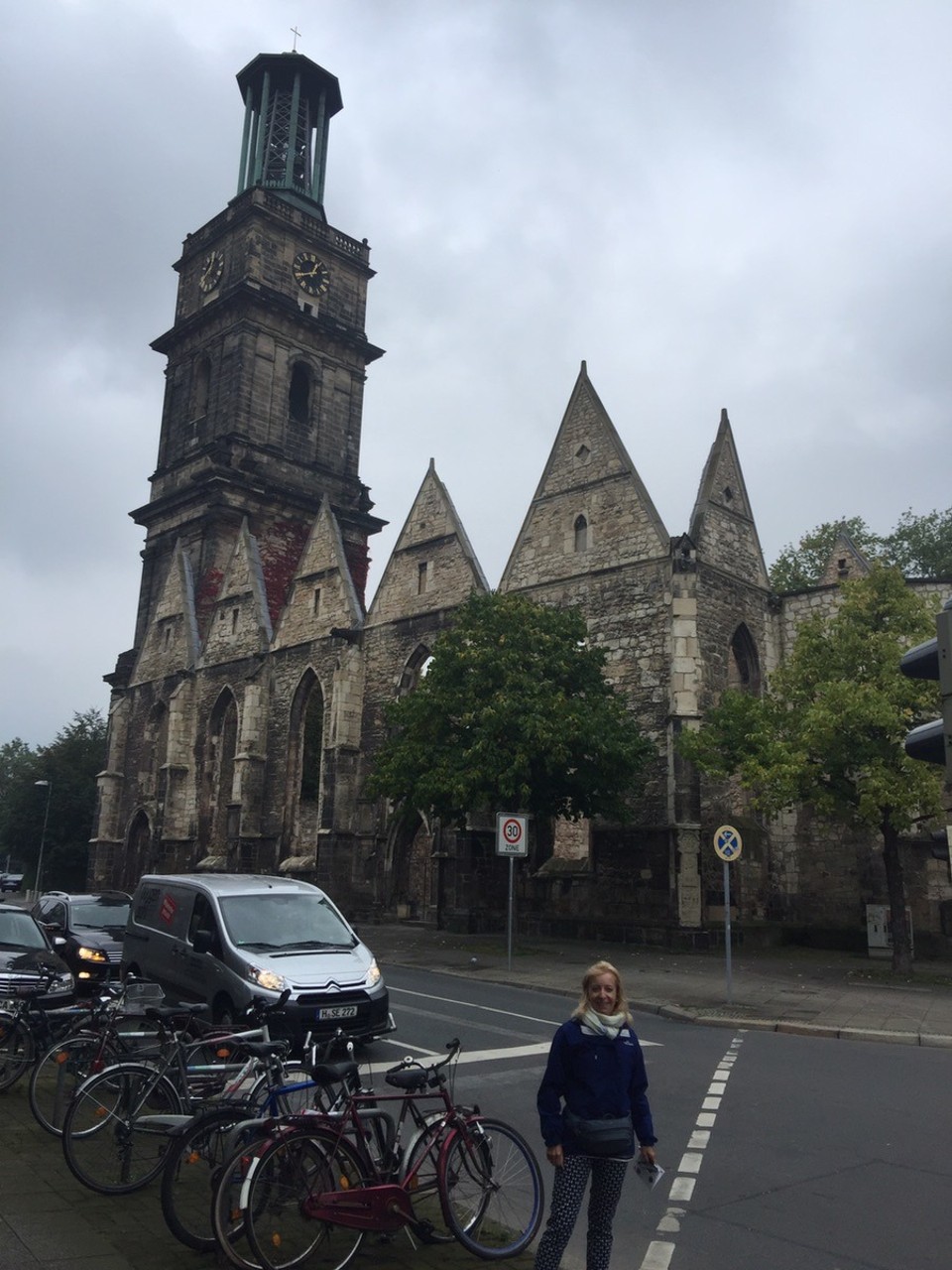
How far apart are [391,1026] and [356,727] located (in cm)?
2152

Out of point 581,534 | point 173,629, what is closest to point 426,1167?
point 581,534

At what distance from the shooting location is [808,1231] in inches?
222

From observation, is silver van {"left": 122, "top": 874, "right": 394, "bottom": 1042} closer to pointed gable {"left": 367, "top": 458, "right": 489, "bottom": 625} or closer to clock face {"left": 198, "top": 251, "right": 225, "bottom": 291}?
pointed gable {"left": 367, "top": 458, "right": 489, "bottom": 625}

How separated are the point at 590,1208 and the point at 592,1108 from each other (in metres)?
0.49

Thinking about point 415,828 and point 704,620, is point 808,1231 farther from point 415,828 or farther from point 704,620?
point 415,828

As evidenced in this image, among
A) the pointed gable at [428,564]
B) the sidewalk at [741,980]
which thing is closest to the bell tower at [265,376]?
the pointed gable at [428,564]

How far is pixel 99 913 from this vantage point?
54.9 feet

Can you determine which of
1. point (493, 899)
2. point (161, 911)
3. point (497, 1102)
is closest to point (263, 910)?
point (161, 911)

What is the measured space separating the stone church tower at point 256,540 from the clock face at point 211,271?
0.31 feet

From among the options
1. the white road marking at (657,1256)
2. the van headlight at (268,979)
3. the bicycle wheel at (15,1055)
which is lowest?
the white road marking at (657,1256)

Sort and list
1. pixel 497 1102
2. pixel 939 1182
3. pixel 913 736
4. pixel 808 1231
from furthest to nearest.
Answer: pixel 497 1102 → pixel 939 1182 → pixel 808 1231 → pixel 913 736

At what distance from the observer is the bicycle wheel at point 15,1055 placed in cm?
844

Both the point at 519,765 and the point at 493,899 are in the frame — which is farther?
the point at 493,899

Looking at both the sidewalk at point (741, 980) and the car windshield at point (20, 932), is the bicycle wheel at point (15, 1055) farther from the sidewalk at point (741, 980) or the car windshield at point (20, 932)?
the sidewalk at point (741, 980)
